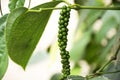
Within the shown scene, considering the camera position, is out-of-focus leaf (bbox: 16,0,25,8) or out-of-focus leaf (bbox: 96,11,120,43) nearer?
out-of-focus leaf (bbox: 16,0,25,8)

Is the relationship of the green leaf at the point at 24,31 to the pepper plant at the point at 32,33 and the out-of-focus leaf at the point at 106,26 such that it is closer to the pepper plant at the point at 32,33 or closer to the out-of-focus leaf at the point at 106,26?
the pepper plant at the point at 32,33

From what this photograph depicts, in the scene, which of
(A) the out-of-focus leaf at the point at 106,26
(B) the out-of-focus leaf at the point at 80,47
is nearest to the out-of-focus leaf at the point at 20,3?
(A) the out-of-focus leaf at the point at 106,26

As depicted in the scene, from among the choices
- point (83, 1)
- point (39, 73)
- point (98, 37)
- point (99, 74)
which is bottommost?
point (99, 74)

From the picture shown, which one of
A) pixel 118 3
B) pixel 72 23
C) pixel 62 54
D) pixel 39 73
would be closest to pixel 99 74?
pixel 62 54

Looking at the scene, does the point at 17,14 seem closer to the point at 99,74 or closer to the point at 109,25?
the point at 99,74

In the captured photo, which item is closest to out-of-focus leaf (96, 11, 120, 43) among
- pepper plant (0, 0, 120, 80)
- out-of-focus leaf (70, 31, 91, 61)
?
out-of-focus leaf (70, 31, 91, 61)

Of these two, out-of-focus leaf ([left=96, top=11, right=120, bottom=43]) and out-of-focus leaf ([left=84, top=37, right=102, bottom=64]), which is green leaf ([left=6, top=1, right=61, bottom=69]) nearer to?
out-of-focus leaf ([left=96, top=11, right=120, bottom=43])

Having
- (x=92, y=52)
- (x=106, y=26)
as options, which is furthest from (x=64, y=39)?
(x=92, y=52)

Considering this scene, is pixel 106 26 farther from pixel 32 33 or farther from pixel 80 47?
pixel 32 33
